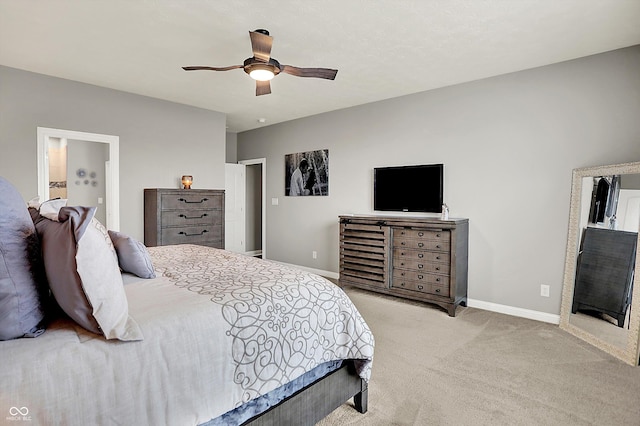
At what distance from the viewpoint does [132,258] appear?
178 cm

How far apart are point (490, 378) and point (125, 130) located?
4.68m

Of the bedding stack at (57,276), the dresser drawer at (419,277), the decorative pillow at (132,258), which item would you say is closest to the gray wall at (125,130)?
the decorative pillow at (132,258)

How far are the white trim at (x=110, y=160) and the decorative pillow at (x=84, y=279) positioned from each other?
3.29 meters

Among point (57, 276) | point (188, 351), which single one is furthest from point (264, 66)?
point (188, 351)

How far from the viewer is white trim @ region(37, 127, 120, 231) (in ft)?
12.2

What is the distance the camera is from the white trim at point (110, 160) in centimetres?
372

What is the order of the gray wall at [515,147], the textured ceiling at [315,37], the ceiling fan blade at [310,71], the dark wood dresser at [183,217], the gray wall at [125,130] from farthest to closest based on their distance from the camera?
the dark wood dresser at [183,217]
the gray wall at [125,130]
the gray wall at [515,147]
the ceiling fan blade at [310,71]
the textured ceiling at [315,37]

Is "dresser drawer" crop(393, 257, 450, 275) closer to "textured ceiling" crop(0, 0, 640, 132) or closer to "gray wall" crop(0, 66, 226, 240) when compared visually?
"textured ceiling" crop(0, 0, 640, 132)

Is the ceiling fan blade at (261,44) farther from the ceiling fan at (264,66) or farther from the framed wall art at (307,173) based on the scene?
the framed wall art at (307,173)

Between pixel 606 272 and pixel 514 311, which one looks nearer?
pixel 606 272

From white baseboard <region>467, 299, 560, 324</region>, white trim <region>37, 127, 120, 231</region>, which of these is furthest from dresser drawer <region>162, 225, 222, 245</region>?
white baseboard <region>467, 299, 560, 324</region>

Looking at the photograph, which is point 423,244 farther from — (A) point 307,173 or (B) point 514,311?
(A) point 307,173

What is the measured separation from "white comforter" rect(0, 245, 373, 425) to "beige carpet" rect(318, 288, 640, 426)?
1.53 feet

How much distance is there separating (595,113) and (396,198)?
2.15 metres
